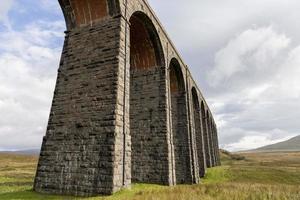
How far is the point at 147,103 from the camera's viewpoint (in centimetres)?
1579

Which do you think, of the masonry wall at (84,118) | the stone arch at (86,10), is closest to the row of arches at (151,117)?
the stone arch at (86,10)

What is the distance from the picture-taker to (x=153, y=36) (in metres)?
15.8

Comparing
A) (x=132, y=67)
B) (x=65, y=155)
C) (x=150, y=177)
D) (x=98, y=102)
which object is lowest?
(x=150, y=177)

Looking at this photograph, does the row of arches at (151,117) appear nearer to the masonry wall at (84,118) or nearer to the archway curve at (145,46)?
the archway curve at (145,46)

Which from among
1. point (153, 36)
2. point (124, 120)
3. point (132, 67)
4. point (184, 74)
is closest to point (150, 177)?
point (124, 120)

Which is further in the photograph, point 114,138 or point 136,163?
point 136,163

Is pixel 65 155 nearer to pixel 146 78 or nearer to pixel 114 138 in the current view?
pixel 114 138

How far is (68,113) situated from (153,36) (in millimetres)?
7756

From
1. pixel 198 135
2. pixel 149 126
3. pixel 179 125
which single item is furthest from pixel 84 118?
pixel 198 135

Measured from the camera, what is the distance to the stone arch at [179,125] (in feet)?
59.7

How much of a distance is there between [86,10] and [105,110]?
488cm

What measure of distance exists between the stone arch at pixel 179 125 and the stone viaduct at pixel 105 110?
13.4 ft

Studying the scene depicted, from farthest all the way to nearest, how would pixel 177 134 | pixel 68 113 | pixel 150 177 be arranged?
1. pixel 177 134
2. pixel 150 177
3. pixel 68 113

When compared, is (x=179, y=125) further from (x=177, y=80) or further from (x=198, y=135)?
(x=198, y=135)
